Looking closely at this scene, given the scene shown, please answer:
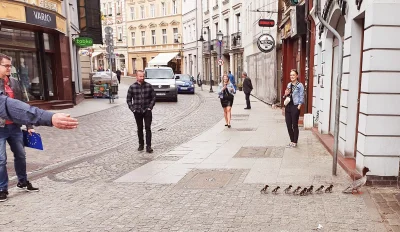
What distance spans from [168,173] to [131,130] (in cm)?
535

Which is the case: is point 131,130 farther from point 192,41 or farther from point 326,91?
point 192,41

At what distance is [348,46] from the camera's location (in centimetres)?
653

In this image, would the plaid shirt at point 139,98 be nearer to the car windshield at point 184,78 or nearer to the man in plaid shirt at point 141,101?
the man in plaid shirt at point 141,101

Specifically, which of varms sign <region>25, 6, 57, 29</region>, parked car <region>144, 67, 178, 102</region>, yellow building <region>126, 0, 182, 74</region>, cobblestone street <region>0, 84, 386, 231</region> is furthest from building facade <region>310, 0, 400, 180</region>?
yellow building <region>126, 0, 182, 74</region>

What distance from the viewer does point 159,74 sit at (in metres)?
23.0

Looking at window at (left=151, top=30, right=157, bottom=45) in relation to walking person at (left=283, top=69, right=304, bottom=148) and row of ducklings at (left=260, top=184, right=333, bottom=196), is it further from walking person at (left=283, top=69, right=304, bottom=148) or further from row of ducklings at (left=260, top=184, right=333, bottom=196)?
row of ducklings at (left=260, top=184, right=333, bottom=196)

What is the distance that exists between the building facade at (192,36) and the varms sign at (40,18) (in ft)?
96.5

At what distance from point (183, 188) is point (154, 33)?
52135 mm

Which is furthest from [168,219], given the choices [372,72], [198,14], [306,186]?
[198,14]

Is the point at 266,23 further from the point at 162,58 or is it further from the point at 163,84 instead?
the point at 162,58

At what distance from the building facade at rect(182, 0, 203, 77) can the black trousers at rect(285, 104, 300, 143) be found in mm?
36539

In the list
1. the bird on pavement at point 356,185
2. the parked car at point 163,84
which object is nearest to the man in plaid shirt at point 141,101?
the bird on pavement at point 356,185

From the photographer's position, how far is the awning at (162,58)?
49522mm

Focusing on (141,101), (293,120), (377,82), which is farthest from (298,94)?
(141,101)
